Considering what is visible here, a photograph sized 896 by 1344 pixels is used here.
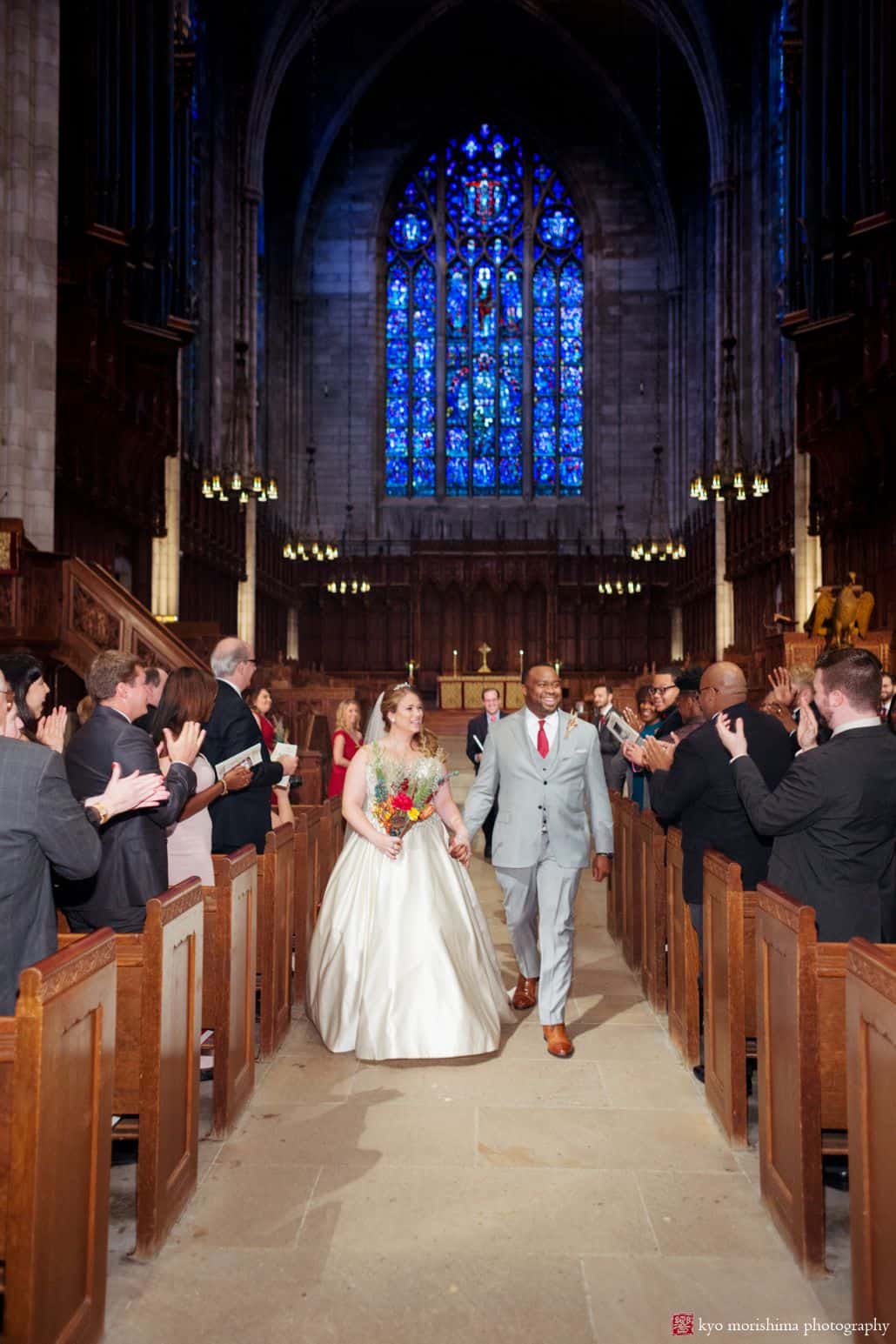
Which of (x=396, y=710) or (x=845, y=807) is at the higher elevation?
(x=396, y=710)

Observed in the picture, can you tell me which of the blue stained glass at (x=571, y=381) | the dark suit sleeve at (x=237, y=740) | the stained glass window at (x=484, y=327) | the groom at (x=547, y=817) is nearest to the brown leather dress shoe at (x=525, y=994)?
the groom at (x=547, y=817)

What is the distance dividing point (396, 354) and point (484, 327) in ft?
7.82

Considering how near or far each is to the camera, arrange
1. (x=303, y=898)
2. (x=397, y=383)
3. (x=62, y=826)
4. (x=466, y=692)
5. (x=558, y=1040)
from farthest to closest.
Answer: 1. (x=397, y=383)
2. (x=466, y=692)
3. (x=303, y=898)
4. (x=558, y=1040)
5. (x=62, y=826)

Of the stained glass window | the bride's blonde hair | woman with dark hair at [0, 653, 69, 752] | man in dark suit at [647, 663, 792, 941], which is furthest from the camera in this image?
the stained glass window

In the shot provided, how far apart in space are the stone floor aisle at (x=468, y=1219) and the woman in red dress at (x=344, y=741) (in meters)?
3.48

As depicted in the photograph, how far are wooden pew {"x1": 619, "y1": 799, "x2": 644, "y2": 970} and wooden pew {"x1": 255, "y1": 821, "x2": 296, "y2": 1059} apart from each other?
2.14m

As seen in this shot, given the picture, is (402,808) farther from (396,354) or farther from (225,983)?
(396,354)

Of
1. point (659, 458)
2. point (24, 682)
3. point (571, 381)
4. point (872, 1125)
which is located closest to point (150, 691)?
point (24, 682)

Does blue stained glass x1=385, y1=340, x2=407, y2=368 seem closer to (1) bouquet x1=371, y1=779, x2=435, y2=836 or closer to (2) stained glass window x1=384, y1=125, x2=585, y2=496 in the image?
(2) stained glass window x1=384, y1=125, x2=585, y2=496

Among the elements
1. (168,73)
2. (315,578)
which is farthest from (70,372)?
(315,578)

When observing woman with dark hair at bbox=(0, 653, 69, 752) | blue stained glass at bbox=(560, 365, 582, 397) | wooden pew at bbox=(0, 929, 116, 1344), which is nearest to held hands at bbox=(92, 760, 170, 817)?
wooden pew at bbox=(0, 929, 116, 1344)

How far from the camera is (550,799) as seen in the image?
5176mm

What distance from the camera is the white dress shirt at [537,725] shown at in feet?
17.4

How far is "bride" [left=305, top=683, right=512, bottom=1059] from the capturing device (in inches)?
189
